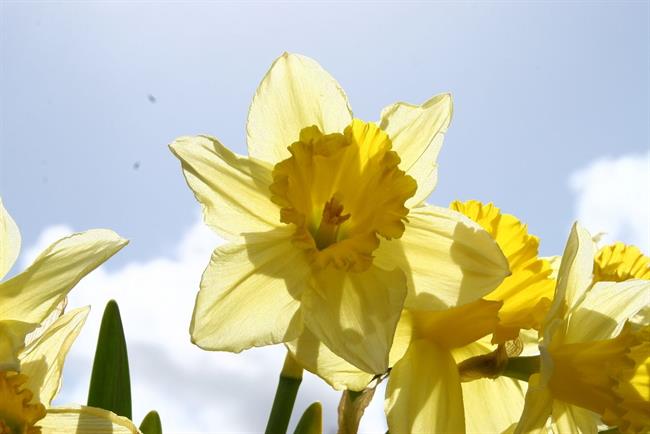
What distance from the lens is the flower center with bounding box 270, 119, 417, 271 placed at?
1.13 meters

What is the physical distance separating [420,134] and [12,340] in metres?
0.68

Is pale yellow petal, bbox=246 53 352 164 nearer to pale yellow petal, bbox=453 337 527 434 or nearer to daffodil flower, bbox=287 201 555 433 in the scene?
daffodil flower, bbox=287 201 555 433

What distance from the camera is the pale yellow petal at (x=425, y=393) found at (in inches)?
43.8

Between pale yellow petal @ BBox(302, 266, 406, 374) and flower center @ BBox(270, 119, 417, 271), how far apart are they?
32 mm

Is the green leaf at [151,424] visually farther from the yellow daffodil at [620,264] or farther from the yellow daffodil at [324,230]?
the yellow daffodil at [620,264]

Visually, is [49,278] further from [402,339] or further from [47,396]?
[402,339]

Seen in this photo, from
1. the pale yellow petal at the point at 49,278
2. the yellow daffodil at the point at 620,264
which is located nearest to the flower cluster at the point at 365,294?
the pale yellow petal at the point at 49,278

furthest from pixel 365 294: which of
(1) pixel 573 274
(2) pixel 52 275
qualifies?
(2) pixel 52 275

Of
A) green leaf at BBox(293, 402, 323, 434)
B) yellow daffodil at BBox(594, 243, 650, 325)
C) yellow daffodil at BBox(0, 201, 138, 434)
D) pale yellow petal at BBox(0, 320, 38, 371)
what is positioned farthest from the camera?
yellow daffodil at BBox(594, 243, 650, 325)

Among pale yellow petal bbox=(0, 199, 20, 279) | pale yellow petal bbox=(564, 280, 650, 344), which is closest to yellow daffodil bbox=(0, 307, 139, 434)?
pale yellow petal bbox=(0, 199, 20, 279)

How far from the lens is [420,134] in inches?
47.7

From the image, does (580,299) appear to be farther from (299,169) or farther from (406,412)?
(299,169)

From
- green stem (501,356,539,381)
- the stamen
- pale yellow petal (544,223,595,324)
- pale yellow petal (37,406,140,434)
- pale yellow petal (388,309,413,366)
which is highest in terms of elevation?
the stamen

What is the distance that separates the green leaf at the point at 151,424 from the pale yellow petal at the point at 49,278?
341mm
